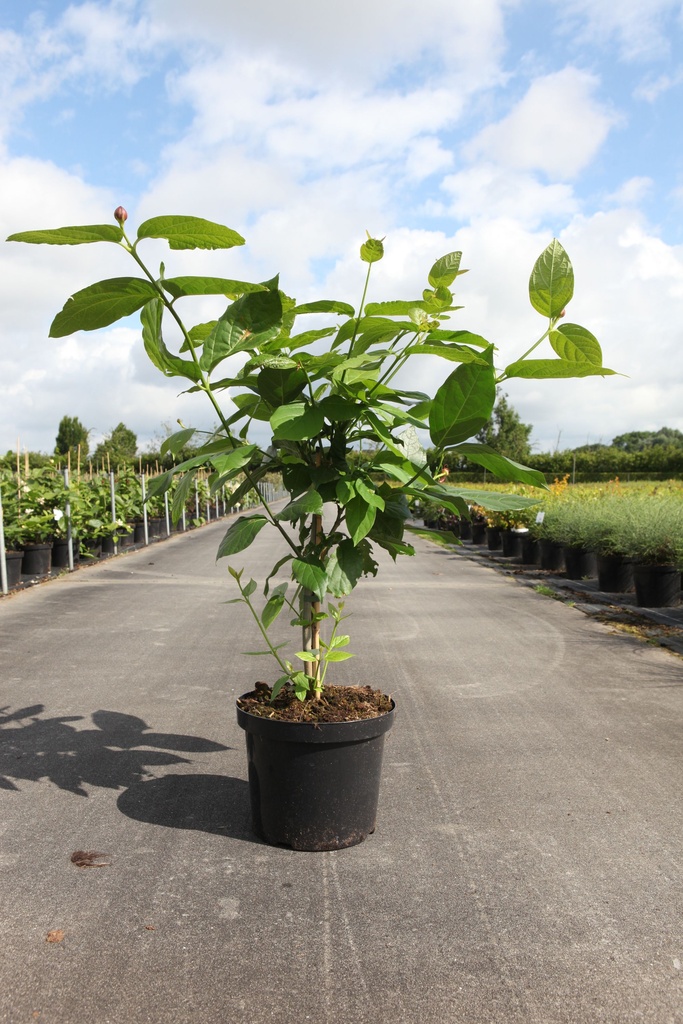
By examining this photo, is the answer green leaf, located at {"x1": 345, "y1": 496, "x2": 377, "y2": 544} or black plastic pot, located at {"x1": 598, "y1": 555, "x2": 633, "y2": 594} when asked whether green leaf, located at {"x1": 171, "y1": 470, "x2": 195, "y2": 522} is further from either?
black plastic pot, located at {"x1": 598, "y1": 555, "x2": 633, "y2": 594}

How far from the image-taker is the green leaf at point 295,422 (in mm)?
2072

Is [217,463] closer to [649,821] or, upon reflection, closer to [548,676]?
[649,821]

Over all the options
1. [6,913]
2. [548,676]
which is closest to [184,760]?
[6,913]

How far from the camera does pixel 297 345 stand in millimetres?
2412

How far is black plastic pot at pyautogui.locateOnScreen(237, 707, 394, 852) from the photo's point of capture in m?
2.57

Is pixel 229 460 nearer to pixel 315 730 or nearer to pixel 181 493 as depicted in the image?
pixel 181 493

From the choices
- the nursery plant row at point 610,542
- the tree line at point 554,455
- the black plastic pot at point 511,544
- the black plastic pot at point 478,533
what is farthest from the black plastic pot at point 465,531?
the tree line at point 554,455

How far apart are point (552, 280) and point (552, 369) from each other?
9.0 inches

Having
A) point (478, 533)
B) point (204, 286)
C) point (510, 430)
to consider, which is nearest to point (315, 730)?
point (204, 286)

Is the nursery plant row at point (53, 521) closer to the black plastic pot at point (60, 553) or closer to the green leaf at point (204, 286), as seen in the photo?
the black plastic pot at point (60, 553)

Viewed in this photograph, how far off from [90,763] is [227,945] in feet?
5.30

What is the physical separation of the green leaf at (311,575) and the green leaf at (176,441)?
0.47 meters

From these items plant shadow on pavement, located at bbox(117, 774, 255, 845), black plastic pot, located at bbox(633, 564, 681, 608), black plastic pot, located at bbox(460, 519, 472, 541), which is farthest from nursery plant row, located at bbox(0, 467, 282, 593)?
black plastic pot, located at bbox(460, 519, 472, 541)

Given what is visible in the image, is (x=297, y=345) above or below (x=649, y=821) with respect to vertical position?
above
